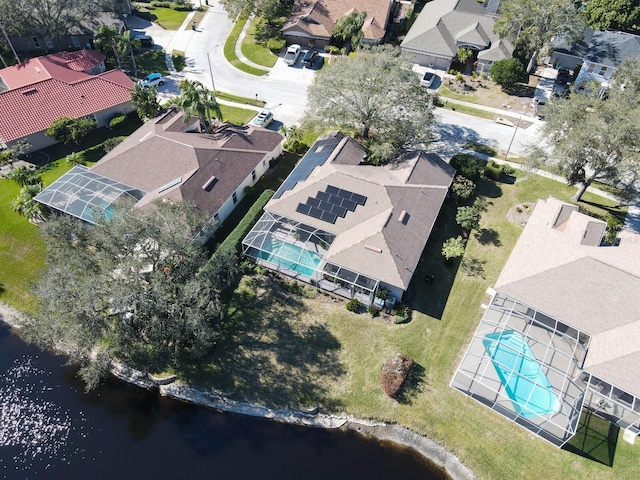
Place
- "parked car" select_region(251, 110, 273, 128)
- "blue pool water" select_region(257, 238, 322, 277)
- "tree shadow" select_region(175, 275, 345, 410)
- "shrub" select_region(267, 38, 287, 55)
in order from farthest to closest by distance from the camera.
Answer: "shrub" select_region(267, 38, 287, 55)
"parked car" select_region(251, 110, 273, 128)
"blue pool water" select_region(257, 238, 322, 277)
"tree shadow" select_region(175, 275, 345, 410)

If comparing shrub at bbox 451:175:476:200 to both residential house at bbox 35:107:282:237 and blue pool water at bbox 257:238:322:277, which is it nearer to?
blue pool water at bbox 257:238:322:277

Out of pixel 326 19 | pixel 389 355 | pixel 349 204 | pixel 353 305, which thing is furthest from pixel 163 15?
pixel 389 355

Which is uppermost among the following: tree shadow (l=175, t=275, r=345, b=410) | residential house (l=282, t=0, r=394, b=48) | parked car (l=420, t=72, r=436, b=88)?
residential house (l=282, t=0, r=394, b=48)

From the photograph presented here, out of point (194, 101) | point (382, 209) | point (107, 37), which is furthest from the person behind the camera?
point (107, 37)

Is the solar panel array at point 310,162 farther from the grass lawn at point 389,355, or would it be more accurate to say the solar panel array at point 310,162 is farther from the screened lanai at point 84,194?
the screened lanai at point 84,194

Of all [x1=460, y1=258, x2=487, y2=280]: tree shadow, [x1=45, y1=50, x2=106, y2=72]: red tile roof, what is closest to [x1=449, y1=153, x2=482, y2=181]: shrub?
[x1=460, y1=258, x2=487, y2=280]: tree shadow

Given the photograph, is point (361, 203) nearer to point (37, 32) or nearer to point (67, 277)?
point (67, 277)

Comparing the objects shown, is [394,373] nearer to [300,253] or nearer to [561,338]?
[300,253]
